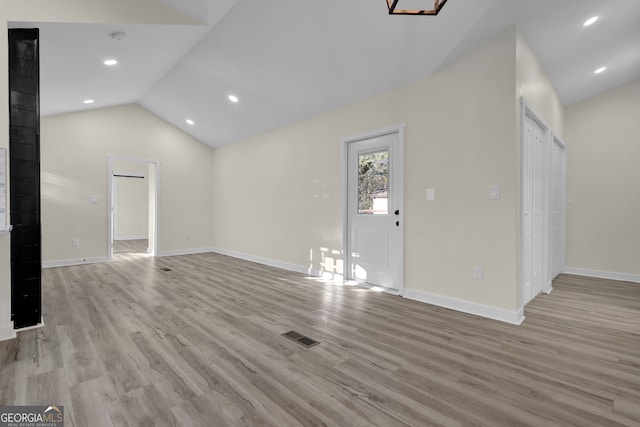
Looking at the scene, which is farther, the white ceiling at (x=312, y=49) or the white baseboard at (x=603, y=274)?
the white baseboard at (x=603, y=274)

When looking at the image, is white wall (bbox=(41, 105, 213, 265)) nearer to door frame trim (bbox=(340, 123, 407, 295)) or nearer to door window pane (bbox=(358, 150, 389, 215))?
door frame trim (bbox=(340, 123, 407, 295))

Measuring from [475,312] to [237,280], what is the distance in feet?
10.6

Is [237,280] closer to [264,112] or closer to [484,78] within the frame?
[264,112]

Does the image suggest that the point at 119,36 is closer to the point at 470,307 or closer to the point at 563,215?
the point at 470,307

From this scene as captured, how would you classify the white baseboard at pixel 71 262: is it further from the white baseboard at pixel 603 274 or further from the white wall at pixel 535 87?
the white baseboard at pixel 603 274

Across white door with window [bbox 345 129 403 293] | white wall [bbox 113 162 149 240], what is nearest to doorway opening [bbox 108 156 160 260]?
white wall [bbox 113 162 149 240]

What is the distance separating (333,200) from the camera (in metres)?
4.69

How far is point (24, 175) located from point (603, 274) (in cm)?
771

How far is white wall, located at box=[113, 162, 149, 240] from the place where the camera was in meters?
10.6

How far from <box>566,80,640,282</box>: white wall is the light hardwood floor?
55.7 inches

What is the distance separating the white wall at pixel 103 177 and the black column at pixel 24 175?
3.63 metres

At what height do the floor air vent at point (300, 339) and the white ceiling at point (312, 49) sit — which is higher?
the white ceiling at point (312, 49)

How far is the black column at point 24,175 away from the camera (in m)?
2.65

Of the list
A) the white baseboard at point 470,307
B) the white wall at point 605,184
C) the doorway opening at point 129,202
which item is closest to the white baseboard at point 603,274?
the white wall at point 605,184
